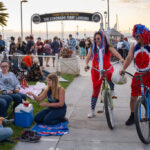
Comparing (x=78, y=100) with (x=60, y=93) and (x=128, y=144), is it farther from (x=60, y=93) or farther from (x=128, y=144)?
(x=128, y=144)

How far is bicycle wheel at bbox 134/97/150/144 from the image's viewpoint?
15.3 feet

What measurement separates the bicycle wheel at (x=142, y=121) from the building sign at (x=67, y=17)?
50.6ft

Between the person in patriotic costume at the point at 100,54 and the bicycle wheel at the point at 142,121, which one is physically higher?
the person in patriotic costume at the point at 100,54

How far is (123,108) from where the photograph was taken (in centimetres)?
734

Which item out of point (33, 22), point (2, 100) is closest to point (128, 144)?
point (2, 100)

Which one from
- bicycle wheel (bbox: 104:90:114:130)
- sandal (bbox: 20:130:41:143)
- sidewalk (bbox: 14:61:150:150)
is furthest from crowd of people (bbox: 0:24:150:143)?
sandal (bbox: 20:130:41:143)

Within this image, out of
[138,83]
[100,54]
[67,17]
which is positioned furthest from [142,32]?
[67,17]

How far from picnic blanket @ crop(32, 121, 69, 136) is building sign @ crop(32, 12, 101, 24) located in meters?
14.9

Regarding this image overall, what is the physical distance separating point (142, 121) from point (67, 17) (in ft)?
54.2

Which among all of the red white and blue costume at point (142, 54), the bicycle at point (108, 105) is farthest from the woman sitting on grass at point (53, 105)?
the red white and blue costume at point (142, 54)

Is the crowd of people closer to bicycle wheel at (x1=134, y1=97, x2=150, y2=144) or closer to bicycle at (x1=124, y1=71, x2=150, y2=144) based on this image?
bicycle at (x1=124, y1=71, x2=150, y2=144)

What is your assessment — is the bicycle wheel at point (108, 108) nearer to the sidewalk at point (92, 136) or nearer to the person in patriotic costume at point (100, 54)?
the sidewalk at point (92, 136)

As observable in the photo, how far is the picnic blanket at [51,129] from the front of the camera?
5312mm

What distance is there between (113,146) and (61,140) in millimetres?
876
